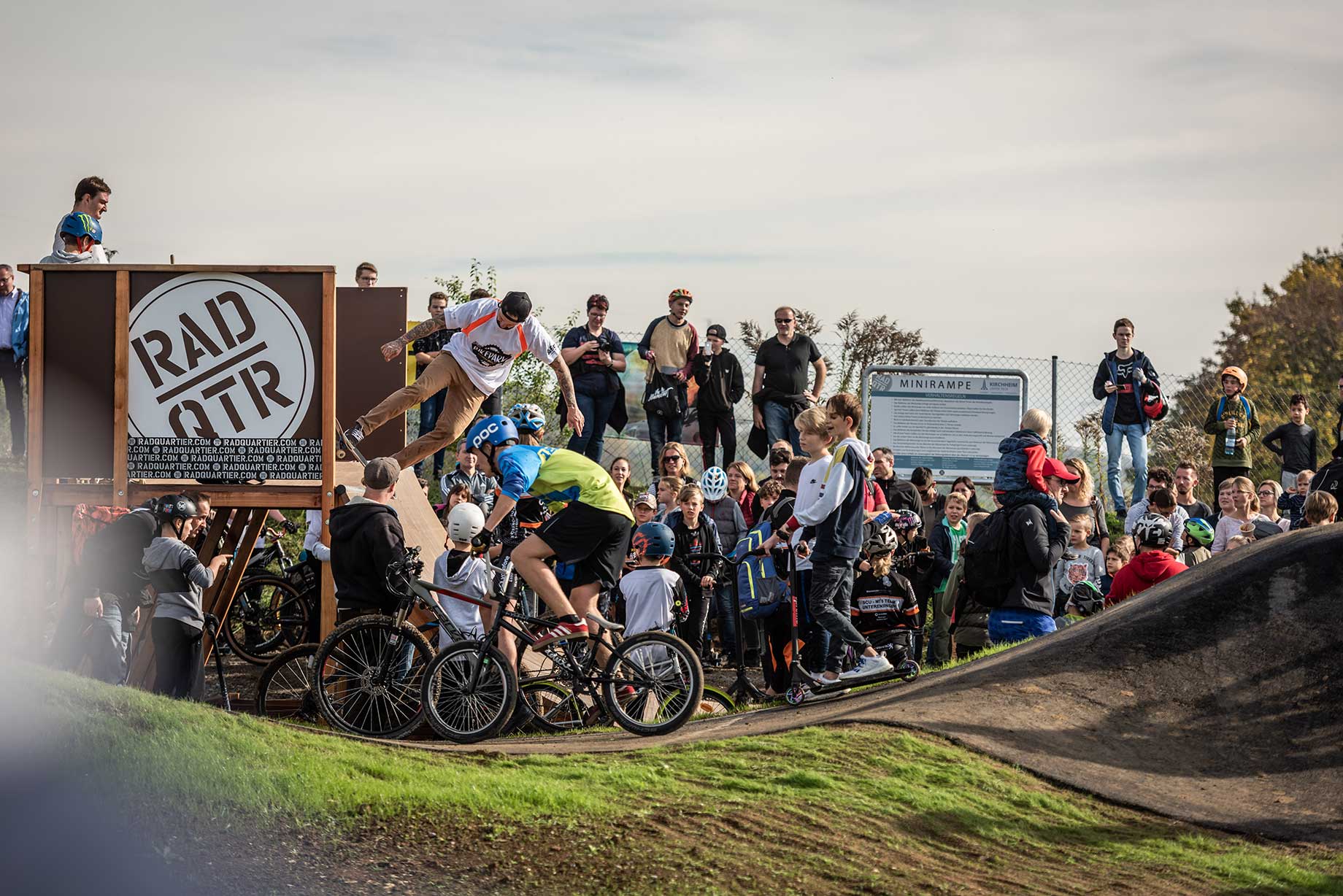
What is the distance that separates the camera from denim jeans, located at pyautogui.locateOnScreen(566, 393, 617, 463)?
600 inches

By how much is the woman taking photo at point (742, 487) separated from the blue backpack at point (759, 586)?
2.76 metres

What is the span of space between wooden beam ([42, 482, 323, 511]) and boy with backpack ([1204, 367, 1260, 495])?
10082mm

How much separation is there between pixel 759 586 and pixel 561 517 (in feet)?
7.39

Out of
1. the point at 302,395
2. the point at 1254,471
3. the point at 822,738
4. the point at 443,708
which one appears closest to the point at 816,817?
the point at 822,738

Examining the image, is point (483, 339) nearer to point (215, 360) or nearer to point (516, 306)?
point (516, 306)

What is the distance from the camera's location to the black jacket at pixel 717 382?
614 inches

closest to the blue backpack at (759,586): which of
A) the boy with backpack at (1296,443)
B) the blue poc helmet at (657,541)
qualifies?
the blue poc helmet at (657,541)

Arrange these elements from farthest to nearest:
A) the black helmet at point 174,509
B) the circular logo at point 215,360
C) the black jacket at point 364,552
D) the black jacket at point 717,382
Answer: the black jacket at point 717,382 < the circular logo at point 215,360 < the black helmet at point 174,509 < the black jacket at point 364,552

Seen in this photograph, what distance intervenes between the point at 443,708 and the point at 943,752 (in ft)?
10.4

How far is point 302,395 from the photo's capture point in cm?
1066

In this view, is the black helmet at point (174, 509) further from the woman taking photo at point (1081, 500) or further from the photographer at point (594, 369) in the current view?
the woman taking photo at point (1081, 500)

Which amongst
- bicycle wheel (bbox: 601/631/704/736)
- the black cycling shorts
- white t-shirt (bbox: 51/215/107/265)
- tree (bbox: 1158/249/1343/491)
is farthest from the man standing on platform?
tree (bbox: 1158/249/1343/491)

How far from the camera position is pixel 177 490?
1049 centimetres

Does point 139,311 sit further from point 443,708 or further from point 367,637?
point 443,708
